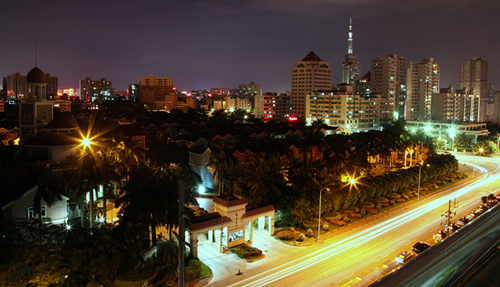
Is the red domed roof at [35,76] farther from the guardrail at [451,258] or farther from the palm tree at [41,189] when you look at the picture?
the guardrail at [451,258]

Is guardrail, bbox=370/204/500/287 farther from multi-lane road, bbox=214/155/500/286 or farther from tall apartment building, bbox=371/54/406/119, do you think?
tall apartment building, bbox=371/54/406/119

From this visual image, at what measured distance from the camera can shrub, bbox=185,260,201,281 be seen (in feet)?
68.9

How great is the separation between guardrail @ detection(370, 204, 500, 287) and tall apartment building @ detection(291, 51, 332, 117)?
124931mm

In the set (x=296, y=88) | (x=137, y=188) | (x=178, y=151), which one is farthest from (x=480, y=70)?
(x=137, y=188)

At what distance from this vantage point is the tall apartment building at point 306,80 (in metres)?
127

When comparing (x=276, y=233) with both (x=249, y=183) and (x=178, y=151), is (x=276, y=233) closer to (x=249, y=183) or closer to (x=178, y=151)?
(x=249, y=183)

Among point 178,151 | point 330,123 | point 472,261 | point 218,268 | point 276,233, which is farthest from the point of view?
point 330,123

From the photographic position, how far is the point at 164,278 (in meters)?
20.8

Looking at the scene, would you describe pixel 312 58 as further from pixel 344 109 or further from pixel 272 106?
pixel 344 109

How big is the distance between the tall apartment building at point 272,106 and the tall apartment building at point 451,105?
52597 millimetres

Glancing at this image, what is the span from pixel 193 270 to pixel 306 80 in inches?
4443

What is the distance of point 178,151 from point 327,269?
21600mm

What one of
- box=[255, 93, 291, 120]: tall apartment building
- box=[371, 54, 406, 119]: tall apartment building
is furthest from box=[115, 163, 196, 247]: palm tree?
box=[371, 54, 406, 119]: tall apartment building

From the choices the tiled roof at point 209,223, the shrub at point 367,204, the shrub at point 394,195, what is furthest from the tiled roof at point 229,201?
the shrub at point 394,195
